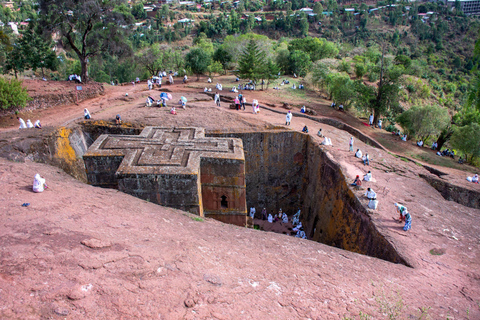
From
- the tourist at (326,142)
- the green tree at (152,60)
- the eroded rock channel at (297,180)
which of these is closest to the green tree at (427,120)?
the tourist at (326,142)

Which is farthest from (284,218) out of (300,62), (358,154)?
(300,62)

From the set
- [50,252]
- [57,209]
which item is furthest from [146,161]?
[50,252]

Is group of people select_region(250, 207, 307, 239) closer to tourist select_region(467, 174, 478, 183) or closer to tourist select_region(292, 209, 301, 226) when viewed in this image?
tourist select_region(292, 209, 301, 226)

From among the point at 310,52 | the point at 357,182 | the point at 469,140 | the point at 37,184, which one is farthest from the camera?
the point at 310,52

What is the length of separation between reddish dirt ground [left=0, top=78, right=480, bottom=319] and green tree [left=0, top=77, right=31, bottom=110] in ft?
29.9

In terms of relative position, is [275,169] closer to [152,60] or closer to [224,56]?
[224,56]

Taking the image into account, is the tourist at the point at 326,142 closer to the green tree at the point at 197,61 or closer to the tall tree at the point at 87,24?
the green tree at the point at 197,61

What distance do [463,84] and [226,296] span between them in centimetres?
5736

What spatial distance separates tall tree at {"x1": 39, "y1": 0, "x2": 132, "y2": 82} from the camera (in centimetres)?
2242

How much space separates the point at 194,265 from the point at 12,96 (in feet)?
57.7

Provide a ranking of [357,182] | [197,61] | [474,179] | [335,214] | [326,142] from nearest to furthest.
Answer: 1. [357,182]
2. [335,214]
3. [474,179]
4. [326,142]
5. [197,61]

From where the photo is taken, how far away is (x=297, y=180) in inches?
693

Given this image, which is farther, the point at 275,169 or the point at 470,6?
the point at 470,6

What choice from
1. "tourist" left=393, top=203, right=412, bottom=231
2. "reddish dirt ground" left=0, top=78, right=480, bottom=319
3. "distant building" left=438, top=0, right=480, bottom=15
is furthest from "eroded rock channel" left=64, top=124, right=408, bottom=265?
"distant building" left=438, top=0, right=480, bottom=15
